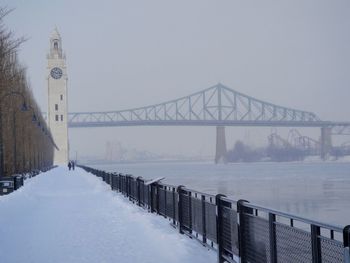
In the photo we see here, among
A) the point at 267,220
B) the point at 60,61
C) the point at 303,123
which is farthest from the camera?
the point at 60,61

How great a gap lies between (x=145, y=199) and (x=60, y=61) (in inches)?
4450

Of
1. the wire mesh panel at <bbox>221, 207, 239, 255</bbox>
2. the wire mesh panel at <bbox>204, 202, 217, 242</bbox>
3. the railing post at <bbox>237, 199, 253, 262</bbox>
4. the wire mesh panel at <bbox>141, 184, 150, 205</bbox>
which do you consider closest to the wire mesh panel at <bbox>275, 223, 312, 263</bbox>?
the railing post at <bbox>237, 199, 253, 262</bbox>

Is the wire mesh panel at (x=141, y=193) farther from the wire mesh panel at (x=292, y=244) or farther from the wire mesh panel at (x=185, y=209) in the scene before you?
the wire mesh panel at (x=292, y=244)

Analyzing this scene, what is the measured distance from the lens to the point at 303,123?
108562mm

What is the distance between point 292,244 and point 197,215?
4.27 m

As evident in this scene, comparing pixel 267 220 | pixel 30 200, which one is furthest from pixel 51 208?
pixel 267 220

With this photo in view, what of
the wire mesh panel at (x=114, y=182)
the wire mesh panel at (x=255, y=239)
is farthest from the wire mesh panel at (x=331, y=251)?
the wire mesh panel at (x=114, y=182)

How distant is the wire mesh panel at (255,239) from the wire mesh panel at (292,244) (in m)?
0.35

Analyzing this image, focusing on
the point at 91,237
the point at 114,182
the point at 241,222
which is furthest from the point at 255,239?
the point at 114,182

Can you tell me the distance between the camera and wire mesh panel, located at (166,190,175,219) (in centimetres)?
1196

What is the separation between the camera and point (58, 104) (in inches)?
4771

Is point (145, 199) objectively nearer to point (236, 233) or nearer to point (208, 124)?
point (236, 233)

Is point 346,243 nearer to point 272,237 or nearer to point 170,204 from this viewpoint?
point 272,237

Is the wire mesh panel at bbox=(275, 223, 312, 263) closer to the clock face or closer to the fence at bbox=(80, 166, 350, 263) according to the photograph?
the fence at bbox=(80, 166, 350, 263)
